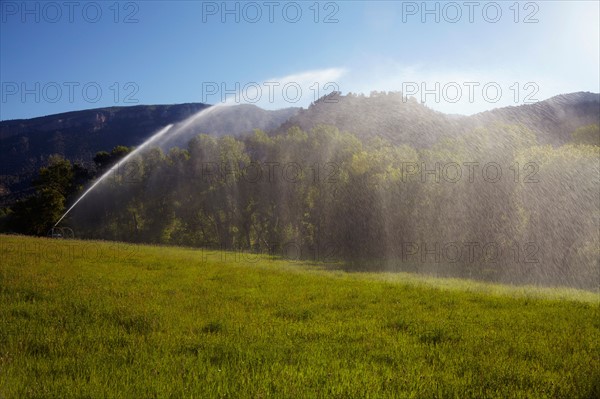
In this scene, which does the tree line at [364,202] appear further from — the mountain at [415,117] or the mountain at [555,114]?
the mountain at [555,114]

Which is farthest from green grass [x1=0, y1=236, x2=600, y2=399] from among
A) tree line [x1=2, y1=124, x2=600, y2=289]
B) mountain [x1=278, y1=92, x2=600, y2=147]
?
mountain [x1=278, y1=92, x2=600, y2=147]

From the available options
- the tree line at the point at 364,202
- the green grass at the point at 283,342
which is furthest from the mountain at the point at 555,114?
the green grass at the point at 283,342

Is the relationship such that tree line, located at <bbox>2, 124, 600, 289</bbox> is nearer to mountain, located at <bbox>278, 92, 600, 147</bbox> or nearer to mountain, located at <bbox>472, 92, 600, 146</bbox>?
mountain, located at <bbox>278, 92, 600, 147</bbox>

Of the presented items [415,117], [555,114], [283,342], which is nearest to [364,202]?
[283,342]

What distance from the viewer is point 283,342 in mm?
9227

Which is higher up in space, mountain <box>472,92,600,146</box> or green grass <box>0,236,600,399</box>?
mountain <box>472,92,600,146</box>

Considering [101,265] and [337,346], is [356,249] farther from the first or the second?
[337,346]

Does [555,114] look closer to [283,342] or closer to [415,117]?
[415,117]

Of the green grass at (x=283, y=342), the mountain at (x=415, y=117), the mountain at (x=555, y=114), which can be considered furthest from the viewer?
the mountain at (x=415, y=117)

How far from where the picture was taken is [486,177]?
109 feet

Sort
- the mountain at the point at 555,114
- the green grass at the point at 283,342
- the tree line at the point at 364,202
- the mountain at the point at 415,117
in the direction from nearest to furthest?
the green grass at the point at 283,342 → the tree line at the point at 364,202 → the mountain at the point at 555,114 → the mountain at the point at 415,117

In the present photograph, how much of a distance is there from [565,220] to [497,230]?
4642mm

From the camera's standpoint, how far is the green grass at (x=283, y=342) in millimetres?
6785

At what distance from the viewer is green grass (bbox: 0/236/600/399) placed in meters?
6.79
